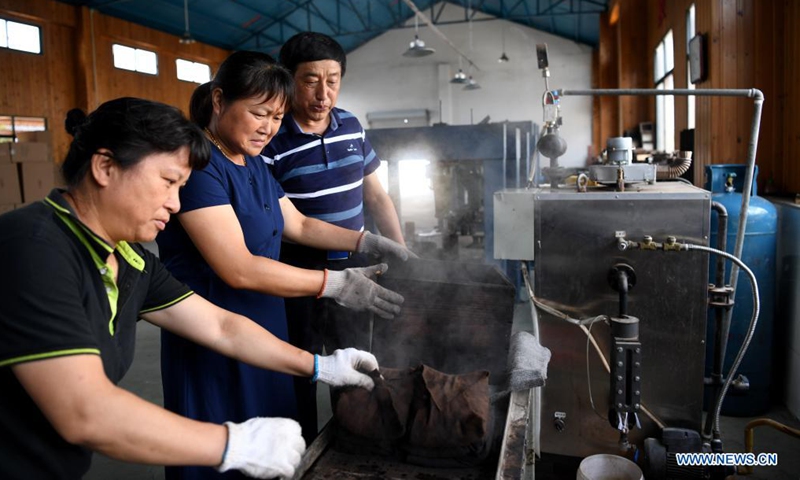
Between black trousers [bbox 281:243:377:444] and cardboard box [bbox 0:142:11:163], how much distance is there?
7151 mm

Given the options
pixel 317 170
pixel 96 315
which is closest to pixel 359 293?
pixel 317 170

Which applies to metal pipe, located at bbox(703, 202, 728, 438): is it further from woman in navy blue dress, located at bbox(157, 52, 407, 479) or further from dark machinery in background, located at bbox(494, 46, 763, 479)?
woman in navy blue dress, located at bbox(157, 52, 407, 479)

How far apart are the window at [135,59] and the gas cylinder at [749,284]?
10.5 m

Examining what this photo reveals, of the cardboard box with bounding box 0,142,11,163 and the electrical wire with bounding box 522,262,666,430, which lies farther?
the cardboard box with bounding box 0,142,11,163

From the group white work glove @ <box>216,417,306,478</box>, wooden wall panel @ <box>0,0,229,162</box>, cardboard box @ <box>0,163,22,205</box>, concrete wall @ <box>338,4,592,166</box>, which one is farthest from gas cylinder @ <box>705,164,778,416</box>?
concrete wall @ <box>338,4,592,166</box>

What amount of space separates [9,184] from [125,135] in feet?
26.1

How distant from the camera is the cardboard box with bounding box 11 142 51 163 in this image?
24.4ft

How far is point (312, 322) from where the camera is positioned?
6.26ft

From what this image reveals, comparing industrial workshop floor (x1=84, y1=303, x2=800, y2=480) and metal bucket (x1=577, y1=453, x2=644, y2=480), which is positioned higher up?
metal bucket (x1=577, y1=453, x2=644, y2=480)

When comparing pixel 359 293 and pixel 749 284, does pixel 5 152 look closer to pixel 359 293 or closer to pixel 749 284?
pixel 359 293

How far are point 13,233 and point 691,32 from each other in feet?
21.5

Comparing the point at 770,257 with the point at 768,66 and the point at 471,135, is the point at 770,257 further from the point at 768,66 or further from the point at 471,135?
the point at 471,135

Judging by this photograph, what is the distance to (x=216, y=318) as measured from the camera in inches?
50.3

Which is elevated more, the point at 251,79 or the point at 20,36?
the point at 20,36
